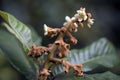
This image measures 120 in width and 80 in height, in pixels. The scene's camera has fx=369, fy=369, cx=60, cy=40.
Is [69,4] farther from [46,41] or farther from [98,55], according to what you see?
[98,55]

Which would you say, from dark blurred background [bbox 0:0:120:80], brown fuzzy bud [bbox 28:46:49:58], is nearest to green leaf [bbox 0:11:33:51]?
brown fuzzy bud [bbox 28:46:49:58]

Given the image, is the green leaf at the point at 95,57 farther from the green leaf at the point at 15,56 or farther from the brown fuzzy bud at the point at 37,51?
the brown fuzzy bud at the point at 37,51

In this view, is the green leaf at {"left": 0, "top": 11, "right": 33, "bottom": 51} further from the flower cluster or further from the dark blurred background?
A: the dark blurred background

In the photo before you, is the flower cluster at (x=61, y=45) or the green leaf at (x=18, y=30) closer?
the flower cluster at (x=61, y=45)

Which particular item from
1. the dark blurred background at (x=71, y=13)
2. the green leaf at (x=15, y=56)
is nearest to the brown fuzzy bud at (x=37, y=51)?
the green leaf at (x=15, y=56)

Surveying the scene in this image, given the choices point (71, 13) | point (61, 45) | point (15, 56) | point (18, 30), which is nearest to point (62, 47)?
point (61, 45)

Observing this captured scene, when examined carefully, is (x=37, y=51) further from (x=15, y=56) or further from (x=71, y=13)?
(x=71, y=13)
